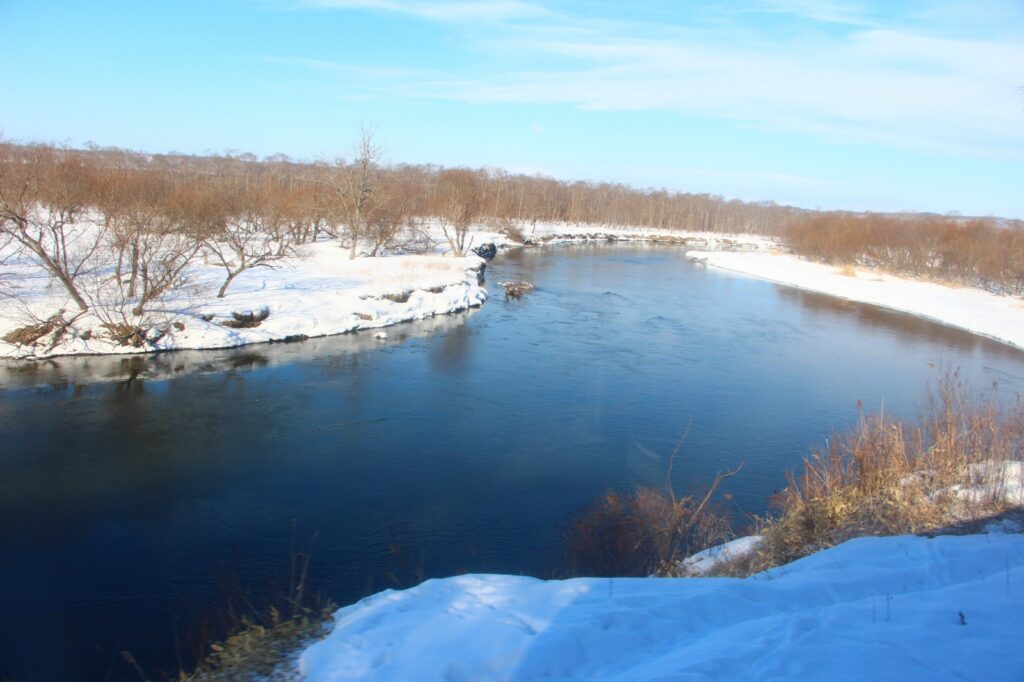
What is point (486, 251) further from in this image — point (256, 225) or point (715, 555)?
point (715, 555)

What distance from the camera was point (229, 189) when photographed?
1021 inches

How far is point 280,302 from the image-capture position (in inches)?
778

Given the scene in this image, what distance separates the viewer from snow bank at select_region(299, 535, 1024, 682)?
3367 mm

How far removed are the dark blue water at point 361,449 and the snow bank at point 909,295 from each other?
6149 mm

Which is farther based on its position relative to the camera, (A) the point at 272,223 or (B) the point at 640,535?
(A) the point at 272,223

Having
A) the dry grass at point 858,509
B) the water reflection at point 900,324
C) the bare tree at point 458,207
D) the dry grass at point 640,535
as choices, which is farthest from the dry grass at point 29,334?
the water reflection at point 900,324

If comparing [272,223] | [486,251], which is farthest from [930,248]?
[272,223]

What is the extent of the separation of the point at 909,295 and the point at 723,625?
33.5 m

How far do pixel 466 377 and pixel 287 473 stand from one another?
5.73 metres

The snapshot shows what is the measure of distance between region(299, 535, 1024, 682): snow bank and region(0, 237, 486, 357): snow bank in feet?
45.2

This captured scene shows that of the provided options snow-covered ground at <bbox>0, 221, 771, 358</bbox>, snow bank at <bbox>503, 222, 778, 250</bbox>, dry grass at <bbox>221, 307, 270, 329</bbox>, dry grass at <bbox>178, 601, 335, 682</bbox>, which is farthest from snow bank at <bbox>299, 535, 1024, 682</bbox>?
snow bank at <bbox>503, 222, 778, 250</bbox>

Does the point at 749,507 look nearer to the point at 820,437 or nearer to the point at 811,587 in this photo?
the point at 820,437

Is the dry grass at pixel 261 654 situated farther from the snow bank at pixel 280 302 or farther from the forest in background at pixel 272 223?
the forest in background at pixel 272 223

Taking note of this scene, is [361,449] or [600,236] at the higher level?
[600,236]
